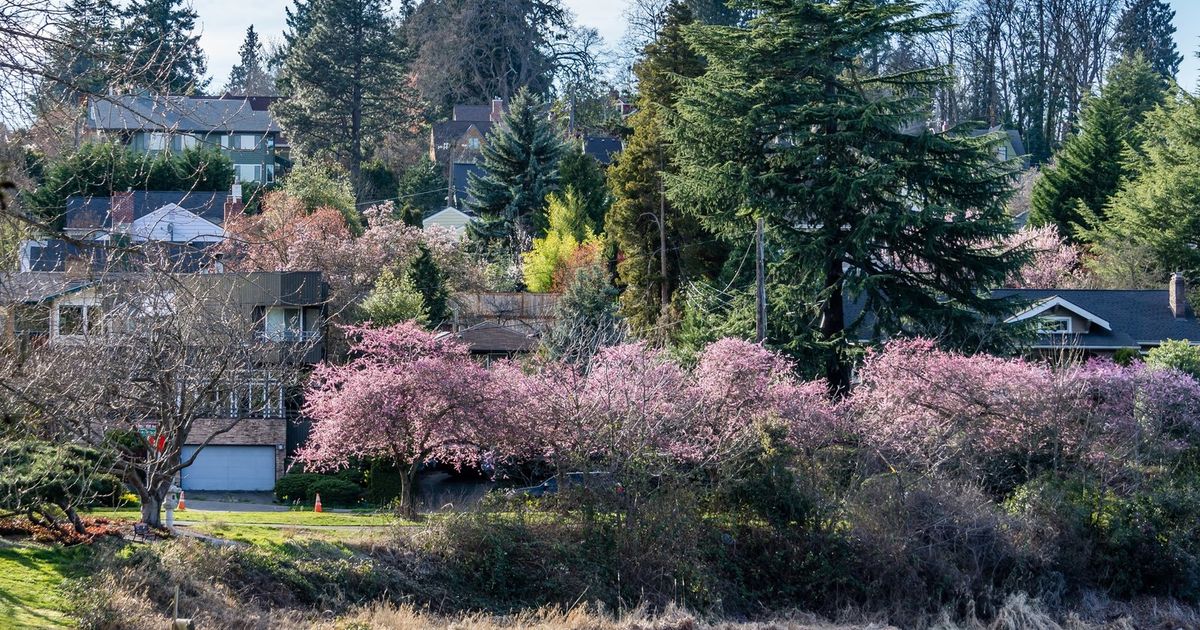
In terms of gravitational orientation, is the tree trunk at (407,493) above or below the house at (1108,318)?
below

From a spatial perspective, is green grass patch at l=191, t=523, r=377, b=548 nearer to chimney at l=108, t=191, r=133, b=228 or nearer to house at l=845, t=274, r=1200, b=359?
chimney at l=108, t=191, r=133, b=228

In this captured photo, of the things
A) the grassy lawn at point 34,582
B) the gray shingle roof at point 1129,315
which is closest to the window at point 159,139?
the grassy lawn at point 34,582

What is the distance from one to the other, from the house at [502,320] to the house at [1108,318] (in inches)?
469

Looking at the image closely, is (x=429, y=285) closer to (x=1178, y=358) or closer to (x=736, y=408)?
(x=736, y=408)

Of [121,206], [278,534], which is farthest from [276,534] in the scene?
[121,206]

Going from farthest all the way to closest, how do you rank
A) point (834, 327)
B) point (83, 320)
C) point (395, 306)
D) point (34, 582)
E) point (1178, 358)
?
point (395, 306) → point (834, 327) → point (1178, 358) → point (83, 320) → point (34, 582)

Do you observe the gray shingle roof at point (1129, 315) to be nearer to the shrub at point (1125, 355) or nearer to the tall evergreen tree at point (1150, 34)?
the shrub at point (1125, 355)

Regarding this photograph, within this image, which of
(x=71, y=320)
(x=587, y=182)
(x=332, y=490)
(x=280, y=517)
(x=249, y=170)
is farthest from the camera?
(x=249, y=170)

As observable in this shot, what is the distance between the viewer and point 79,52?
337 inches

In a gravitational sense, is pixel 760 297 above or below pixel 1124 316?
above

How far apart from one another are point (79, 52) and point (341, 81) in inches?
2401

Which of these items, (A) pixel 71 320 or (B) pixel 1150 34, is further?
(B) pixel 1150 34

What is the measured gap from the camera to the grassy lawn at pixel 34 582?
16125mm

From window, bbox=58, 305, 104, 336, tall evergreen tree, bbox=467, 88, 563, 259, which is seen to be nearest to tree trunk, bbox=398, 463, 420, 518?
window, bbox=58, 305, 104, 336
